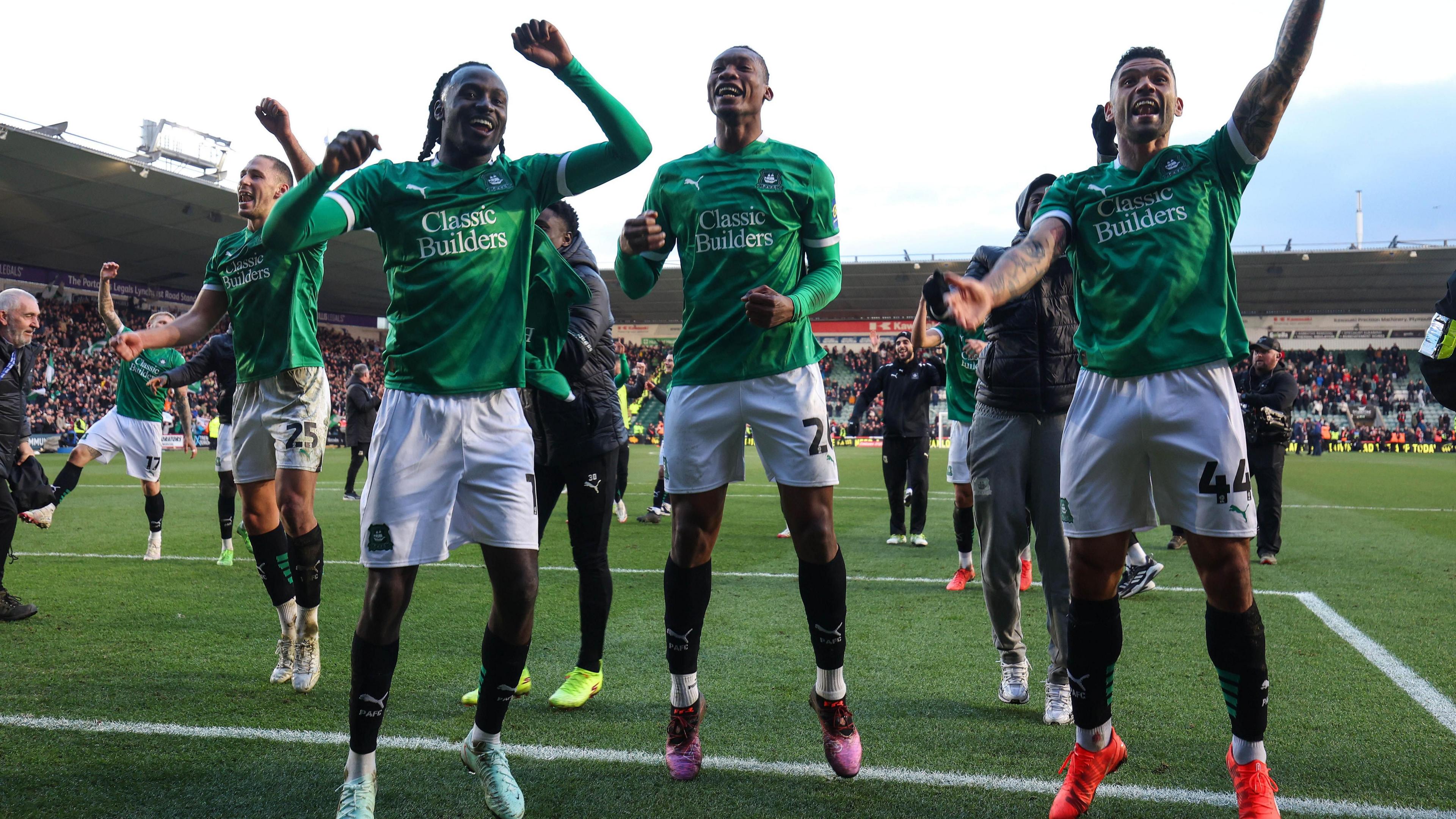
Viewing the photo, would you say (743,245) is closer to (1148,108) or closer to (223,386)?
(1148,108)

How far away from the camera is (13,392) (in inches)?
249

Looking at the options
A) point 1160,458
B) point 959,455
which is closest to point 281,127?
point 1160,458

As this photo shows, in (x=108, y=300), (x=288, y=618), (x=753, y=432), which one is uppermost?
(x=108, y=300)

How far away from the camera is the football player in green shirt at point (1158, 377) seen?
9.53 ft

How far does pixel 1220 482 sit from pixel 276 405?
424cm

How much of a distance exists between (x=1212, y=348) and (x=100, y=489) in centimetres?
1731

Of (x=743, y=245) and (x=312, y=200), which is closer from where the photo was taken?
(x=312, y=200)

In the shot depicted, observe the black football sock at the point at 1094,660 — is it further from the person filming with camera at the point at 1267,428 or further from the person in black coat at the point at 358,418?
the person in black coat at the point at 358,418

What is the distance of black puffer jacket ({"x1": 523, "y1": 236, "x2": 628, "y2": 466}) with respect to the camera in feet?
14.6

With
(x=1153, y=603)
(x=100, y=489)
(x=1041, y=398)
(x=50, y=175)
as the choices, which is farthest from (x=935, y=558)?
(x=50, y=175)

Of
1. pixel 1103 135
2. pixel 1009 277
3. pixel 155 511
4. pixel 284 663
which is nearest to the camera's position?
pixel 1009 277

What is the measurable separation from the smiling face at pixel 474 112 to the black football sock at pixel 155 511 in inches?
278

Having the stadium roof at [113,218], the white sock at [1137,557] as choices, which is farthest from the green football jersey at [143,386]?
the stadium roof at [113,218]

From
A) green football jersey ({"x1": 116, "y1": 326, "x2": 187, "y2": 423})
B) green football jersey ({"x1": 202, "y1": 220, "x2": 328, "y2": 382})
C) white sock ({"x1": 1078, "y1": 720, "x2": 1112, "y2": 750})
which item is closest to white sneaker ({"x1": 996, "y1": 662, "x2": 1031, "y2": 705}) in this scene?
white sock ({"x1": 1078, "y1": 720, "x2": 1112, "y2": 750})
